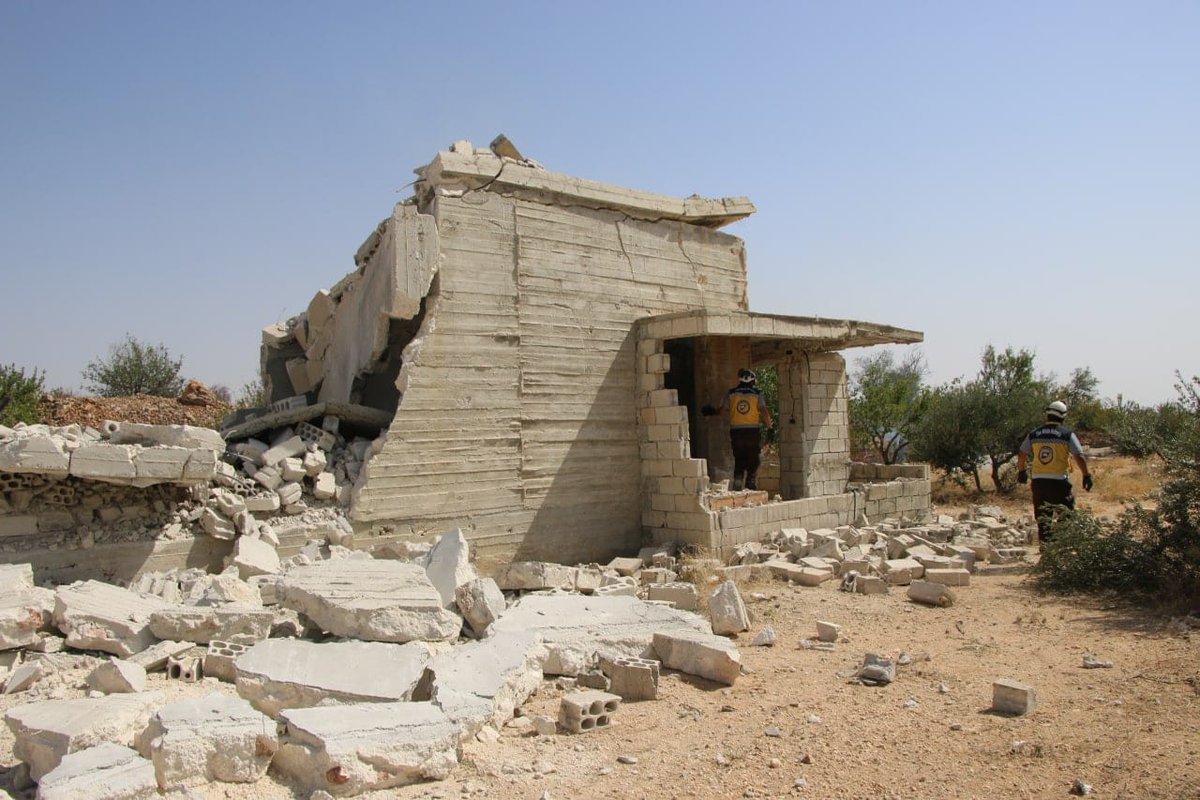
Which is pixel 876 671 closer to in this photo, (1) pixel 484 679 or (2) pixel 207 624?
(1) pixel 484 679

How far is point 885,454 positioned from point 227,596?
631 inches

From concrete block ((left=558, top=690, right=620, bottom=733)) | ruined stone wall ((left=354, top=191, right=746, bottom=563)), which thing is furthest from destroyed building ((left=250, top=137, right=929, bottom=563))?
concrete block ((left=558, top=690, right=620, bottom=733))

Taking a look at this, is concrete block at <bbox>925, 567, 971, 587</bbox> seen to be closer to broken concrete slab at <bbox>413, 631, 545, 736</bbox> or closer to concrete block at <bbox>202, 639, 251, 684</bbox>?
broken concrete slab at <bbox>413, 631, 545, 736</bbox>

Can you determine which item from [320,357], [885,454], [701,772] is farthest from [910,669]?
[885,454]

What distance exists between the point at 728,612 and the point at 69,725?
437 cm

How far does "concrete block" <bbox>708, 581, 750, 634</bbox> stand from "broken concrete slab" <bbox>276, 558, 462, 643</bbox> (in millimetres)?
2083

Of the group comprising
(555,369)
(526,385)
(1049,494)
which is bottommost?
(1049,494)

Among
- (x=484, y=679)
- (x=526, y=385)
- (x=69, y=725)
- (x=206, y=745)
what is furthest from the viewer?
(x=526, y=385)

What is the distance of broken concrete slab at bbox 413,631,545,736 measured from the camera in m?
4.49

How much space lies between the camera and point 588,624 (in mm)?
5984

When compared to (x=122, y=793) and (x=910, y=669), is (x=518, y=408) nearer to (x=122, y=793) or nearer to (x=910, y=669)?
(x=910, y=669)

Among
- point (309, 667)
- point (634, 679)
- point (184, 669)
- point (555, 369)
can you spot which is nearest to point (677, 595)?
point (634, 679)

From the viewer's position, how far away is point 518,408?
29.7ft

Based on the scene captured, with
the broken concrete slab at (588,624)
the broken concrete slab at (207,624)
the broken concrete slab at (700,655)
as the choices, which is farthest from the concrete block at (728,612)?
the broken concrete slab at (207,624)
